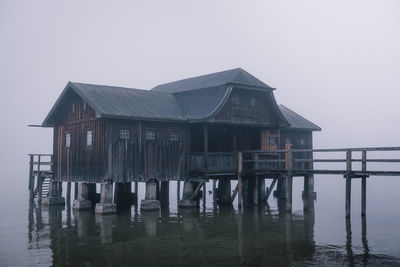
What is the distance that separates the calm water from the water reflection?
1.2 inches

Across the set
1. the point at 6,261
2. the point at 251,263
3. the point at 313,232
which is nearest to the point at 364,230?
the point at 313,232

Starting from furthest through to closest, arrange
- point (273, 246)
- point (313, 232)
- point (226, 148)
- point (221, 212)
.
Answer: point (226, 148) < point (221, 212) < point (313, 232) < point (273, 246)

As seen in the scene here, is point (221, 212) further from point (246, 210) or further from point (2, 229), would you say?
point (2, 229)

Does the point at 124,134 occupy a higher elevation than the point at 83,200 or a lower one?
higher

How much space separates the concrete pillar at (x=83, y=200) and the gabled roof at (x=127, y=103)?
18.3 feet

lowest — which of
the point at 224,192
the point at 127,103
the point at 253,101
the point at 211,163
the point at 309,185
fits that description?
the point at 224,192

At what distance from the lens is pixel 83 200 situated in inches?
1163

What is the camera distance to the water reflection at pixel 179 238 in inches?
596

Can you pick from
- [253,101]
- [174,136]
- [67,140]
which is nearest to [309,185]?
[253,101]

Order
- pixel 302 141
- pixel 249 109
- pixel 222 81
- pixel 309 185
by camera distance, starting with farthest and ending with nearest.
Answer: pixel 302 141 < pixel 309 185 < pixel 249 109 < pixel 222 81

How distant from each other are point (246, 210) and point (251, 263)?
1575 centimetres

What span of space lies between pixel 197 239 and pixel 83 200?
12.6 m

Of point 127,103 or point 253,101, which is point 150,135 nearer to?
point 127,103

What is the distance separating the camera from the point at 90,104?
26.8m
